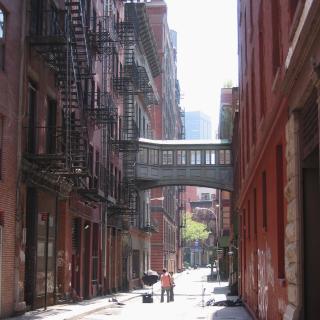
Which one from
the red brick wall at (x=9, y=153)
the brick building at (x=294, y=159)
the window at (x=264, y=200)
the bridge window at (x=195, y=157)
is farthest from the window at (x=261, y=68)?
the bridge window at (x=195, y=157)

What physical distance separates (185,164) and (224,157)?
3263 mm

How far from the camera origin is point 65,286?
27.0m

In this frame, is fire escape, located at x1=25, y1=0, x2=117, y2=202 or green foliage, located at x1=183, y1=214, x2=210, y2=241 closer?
fire escape, located at x1=25, y1=0, x2=117, y2=202

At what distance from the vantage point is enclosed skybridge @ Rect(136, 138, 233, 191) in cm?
5375

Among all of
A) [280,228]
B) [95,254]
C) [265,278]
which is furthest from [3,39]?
[95,254]

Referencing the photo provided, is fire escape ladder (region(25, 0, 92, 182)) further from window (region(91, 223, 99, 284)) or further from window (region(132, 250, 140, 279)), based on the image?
window (region(132, 250, 140, 279))

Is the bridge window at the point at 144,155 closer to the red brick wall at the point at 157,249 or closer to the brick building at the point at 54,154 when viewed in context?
the brick building at the point at 54,154

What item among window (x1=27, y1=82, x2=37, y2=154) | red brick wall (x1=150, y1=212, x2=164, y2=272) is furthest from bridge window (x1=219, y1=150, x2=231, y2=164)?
window (x1=27, y1=82, x2=37, y2=154)

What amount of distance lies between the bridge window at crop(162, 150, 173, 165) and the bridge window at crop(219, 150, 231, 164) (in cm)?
405

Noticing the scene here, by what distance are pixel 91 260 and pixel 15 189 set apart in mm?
14227

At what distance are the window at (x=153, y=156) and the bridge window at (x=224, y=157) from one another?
5195mm

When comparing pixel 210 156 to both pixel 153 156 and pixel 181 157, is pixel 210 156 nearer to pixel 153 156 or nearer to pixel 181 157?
pixel 181 157

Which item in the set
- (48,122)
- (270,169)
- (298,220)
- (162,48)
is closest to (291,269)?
(298,220)

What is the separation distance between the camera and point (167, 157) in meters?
55.0
